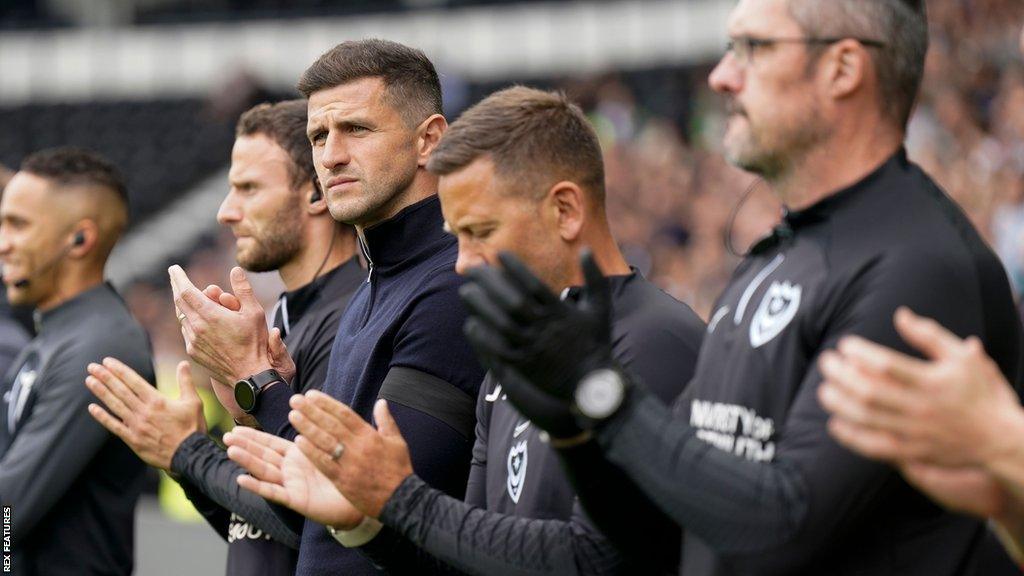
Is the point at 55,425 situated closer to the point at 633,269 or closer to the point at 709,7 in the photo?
the point at 633,269

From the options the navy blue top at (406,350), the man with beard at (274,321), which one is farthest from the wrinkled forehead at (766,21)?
the man with beard at (274,321)

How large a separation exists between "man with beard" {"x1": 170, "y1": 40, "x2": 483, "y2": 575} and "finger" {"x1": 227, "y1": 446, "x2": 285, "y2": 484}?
336 mm

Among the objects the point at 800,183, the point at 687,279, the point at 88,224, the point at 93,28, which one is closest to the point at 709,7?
the point at 687,279

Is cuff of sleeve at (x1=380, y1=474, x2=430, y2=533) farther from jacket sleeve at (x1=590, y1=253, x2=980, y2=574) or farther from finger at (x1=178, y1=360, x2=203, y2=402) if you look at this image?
finger at (x1=178, y1=360, x2=203, y2=402)

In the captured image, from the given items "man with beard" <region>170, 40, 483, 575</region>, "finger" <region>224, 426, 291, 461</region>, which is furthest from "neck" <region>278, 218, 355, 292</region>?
"finger" <region>224, 426, 291, 461</region>

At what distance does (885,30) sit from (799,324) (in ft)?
1.83

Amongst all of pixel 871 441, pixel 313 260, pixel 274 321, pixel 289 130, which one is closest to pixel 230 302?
pixel 313 260

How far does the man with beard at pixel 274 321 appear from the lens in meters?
4.14

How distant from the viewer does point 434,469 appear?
142 inches

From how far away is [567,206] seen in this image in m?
3.22

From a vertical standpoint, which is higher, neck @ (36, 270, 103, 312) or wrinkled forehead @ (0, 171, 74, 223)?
wrinkled forehead @ (0, 171, 74, 223)

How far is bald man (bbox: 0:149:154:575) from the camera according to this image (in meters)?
5.09

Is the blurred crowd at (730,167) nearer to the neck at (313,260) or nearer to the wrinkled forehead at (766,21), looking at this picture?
the neck at (313,260)

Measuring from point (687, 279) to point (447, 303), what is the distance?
6904 mm
